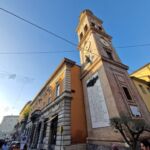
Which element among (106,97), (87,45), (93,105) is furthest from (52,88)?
(106,97)

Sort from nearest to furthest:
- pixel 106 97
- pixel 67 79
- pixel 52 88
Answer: pixel 106 97 → pixel 67 79 → pixel 52 88

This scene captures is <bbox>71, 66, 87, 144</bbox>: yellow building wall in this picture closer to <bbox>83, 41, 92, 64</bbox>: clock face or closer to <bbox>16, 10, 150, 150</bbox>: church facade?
<bbox>16, 10, 150, 150</bbox>: church facade

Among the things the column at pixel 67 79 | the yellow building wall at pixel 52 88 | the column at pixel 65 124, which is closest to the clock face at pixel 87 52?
the column at pixel 67 79

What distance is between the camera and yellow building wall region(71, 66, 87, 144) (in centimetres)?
1113

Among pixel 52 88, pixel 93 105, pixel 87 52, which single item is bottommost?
pixel 93 105

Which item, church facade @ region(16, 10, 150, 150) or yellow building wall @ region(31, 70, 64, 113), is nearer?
church facade @ region(16, 10, 150, 150)

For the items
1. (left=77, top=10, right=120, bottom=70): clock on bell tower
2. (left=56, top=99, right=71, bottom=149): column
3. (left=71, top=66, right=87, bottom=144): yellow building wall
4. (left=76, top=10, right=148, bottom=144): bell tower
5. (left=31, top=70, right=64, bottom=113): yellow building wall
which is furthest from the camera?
(left=31, top=70, right=64, bottom=113): yellow building wall

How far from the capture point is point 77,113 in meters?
12.5

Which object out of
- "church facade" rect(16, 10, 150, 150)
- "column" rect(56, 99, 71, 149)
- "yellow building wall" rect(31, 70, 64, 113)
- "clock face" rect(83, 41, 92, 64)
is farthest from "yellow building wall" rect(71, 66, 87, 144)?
"clock face" rect(83, 41, 92, 64)

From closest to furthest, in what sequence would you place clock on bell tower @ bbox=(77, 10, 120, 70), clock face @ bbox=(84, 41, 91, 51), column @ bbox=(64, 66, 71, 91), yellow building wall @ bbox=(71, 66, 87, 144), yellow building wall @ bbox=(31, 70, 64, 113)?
yellow building wall @ bbox=(71, 66, 87, 144) → column @ bbox=(64, 66, 71, 91) → clock on bell tower @ bbox=(77, 10, 120, 70) → yellow building wall @ bbox=(31, 70, 64, 113) → clock face @ bbox=(84, 41, 91, 51)

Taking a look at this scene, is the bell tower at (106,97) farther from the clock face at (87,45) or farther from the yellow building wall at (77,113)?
the clock face at (87,45)

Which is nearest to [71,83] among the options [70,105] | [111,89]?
[70,105]

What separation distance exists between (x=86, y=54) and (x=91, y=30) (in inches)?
145

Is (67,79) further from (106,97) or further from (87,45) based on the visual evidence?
(87,45)
